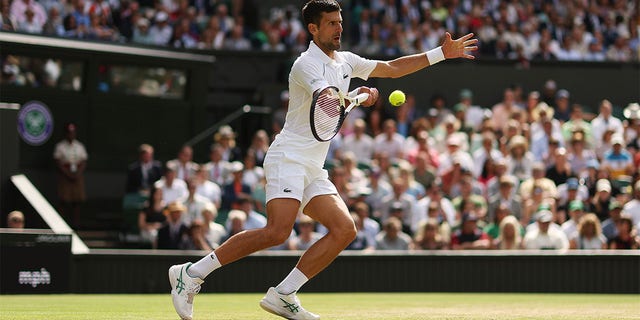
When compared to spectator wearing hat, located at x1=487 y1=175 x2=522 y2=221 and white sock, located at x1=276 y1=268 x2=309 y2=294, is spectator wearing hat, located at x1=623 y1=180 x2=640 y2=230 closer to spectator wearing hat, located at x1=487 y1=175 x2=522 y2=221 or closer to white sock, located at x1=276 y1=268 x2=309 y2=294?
spectator wearing hat, located at x1=487 y1=175 x2=522 y2=221

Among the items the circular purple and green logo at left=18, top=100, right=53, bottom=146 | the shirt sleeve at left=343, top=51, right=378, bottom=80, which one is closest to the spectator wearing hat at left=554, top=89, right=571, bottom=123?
the circular purple and green logo at left=18, top=100, right=53, bottom=146

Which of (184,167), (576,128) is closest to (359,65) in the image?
(184,167)

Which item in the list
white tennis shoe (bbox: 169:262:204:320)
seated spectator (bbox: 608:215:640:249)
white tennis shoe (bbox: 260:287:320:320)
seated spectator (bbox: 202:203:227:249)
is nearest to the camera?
white tennis shoe (bbox: 260:287:320:320)

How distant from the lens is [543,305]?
36.1 ft

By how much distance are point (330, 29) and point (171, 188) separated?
8.86 m

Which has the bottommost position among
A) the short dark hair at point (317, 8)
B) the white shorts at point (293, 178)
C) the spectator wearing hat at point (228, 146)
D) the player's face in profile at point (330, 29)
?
the white shorts at point (293, 178)

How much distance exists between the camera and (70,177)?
59.4 feet

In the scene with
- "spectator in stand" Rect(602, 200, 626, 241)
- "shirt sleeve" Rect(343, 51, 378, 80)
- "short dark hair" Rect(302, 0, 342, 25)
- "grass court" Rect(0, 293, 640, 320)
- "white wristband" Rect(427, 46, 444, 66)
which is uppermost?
"short dark hair" Rect(302, 0, 342, 25)

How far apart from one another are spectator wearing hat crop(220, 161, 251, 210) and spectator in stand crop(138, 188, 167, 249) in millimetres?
949

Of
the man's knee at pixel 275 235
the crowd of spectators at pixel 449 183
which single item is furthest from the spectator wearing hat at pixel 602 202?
the man's knee at pixel 275 235

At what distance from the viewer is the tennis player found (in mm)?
7898

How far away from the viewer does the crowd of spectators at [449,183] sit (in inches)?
598

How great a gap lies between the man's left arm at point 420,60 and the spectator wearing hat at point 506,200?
7.68 m

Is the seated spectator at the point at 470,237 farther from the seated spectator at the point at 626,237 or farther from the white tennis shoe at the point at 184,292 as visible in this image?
the white tennis shoe at the point at 184,292
